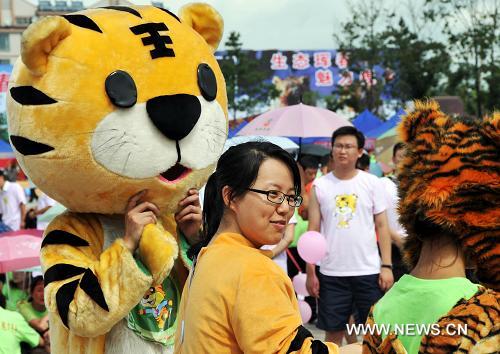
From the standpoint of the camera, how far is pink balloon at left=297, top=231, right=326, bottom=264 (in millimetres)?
5914

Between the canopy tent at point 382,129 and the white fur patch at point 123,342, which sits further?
the canopy tent at point 382,129

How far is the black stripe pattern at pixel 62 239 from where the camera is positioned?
3303 mm

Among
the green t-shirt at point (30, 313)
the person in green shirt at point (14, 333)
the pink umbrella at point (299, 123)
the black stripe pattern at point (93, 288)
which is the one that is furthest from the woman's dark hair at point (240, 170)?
the pink umbrella at point (299, 123)

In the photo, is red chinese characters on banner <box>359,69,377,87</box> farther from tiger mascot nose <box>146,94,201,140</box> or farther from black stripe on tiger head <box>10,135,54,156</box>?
black stripe on tiger head <box>10,135,54,156</box>

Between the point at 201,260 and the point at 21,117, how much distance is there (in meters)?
1.29

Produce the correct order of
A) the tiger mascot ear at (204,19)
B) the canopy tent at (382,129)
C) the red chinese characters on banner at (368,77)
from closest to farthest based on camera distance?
the tiger mascot ear at (204,19), the canopy tent at (382,129), the red chinese characters on banner at (368,77)

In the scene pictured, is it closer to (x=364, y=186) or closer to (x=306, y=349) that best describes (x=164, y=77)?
(x=306, y=349)

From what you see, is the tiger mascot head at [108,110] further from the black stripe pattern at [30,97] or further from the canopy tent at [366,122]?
the canopy tent at [366,122]

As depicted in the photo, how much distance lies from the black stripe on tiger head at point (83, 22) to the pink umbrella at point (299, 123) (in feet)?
21.9

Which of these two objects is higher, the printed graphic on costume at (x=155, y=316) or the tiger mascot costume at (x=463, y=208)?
the tiger mascot costume at (x=463, y=208)

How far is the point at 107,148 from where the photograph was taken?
10.5 feet

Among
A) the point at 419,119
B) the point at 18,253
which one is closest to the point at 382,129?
the point at 18,253

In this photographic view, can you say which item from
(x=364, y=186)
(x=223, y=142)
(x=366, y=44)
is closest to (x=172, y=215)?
(x=223, y=142)

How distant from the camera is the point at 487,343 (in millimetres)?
2242
